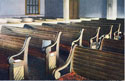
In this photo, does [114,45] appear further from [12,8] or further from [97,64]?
[12,8]

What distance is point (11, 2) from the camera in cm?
953

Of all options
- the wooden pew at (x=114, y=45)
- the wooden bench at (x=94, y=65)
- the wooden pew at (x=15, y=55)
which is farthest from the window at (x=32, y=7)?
the wooden bench at (x=94, y=65)

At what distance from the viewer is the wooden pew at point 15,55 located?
306 centimetres

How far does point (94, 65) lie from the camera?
2.64 meters

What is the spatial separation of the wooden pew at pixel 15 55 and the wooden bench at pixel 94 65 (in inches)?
28.0

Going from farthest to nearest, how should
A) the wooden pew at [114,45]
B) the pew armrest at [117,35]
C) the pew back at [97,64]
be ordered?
the pew armrest at [117,35]
the wooden pew at [114,45]
the pew back at [97,64]

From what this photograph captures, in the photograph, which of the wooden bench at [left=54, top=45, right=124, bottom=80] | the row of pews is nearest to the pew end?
the row of pews

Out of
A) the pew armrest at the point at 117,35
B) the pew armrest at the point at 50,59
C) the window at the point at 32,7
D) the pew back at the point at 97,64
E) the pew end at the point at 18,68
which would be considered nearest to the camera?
the pew back at the point at 97,64

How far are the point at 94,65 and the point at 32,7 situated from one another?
8.28 meters

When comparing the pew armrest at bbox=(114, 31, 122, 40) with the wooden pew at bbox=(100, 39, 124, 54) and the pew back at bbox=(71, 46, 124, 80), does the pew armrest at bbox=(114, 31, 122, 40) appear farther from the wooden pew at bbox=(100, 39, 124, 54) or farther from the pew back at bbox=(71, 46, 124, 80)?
the pew back at bbox=(71, 46, 124, 80)

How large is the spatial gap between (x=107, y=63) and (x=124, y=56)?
0.76 ft

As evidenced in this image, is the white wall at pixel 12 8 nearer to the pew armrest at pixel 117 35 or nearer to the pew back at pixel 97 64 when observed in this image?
the pew armrest at pixel 117 35

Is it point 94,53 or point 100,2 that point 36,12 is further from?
point 94,53

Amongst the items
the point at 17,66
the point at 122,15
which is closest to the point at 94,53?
the point at 17,66
